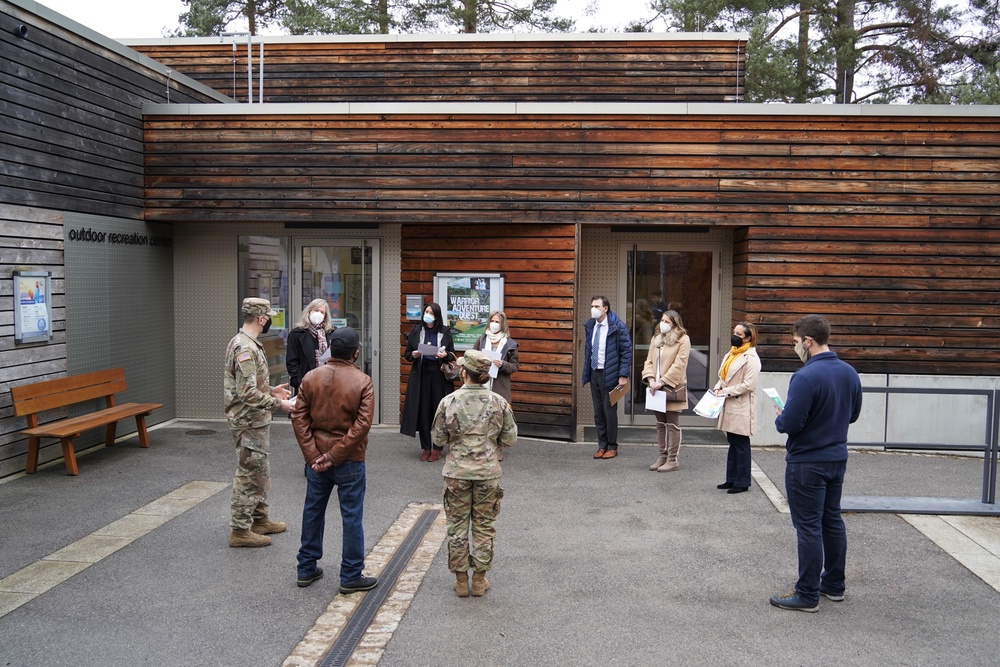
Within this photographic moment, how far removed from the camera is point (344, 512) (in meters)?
5.37

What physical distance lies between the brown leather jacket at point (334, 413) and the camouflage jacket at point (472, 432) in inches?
19.0

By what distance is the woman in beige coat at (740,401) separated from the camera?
7.96 meters

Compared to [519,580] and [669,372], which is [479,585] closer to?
[519,580]

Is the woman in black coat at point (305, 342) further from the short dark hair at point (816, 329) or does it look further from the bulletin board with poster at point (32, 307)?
the short dark hair at point (816, 329)

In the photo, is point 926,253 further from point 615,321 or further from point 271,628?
point 271,628

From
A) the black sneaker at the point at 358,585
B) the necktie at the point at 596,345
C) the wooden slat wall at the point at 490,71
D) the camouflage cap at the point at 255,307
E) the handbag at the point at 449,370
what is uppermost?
the wooden slat wall at the point at 490,71

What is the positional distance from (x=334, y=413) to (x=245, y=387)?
1.21 metres

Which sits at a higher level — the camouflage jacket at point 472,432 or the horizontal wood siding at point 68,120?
the horizontal wood siding at point 68,120

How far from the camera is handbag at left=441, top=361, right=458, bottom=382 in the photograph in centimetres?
916

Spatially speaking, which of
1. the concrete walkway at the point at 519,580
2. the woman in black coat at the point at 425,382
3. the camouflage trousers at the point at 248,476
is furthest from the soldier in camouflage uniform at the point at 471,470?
the woman in black coat at the point at 425,382

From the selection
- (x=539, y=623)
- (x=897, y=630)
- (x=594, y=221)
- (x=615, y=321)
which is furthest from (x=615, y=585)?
(x=594, y=221)

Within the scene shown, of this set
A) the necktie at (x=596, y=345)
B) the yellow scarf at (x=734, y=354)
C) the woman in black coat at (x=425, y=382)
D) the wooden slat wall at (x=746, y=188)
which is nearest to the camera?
the yellow scarf at (x=734, y=354)

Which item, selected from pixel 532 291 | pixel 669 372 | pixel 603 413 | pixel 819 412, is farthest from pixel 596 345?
pixel 819 412

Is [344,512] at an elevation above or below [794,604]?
above
